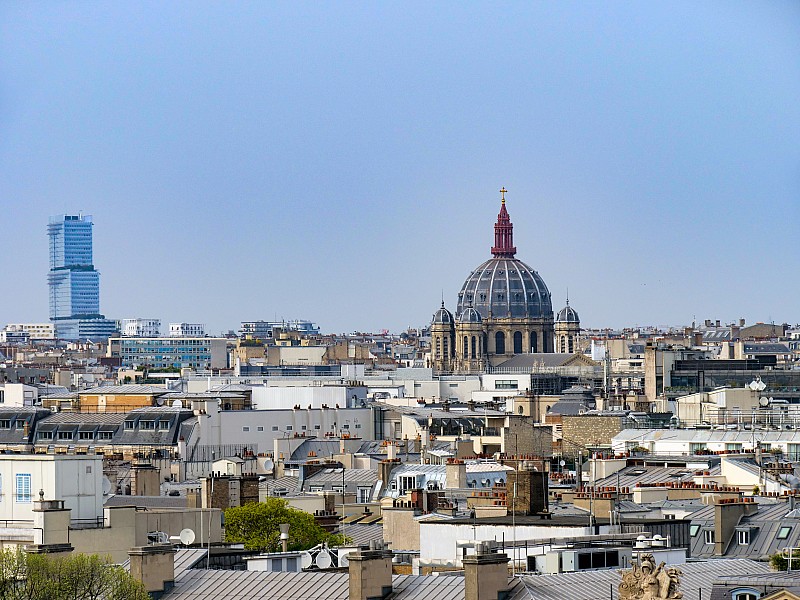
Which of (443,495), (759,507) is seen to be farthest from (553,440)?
(759,507)

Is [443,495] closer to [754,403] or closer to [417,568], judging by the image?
[417,568]

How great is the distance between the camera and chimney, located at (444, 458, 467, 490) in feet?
146

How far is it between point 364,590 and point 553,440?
45367 mm

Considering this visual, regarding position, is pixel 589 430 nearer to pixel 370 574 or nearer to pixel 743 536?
pixel 743 536

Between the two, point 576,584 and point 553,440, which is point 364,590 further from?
point 553,440

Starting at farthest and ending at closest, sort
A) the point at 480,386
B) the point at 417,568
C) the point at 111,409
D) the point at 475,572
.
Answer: the point at 480,386, the point at 111,409, the point at 417,568, the point at 475,572

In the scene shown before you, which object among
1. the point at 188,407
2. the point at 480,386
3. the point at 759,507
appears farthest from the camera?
the point at 480,386

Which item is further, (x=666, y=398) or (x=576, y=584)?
(x=666, y=398)

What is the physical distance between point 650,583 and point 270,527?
1444cm

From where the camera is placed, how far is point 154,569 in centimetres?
2444

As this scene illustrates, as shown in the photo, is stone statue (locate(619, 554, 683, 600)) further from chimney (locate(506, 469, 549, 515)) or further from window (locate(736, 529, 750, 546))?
window (locate(736, 529, 750, 546))

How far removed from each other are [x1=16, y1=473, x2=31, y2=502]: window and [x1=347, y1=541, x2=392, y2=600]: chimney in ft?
25.6

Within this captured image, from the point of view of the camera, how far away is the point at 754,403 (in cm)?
6981

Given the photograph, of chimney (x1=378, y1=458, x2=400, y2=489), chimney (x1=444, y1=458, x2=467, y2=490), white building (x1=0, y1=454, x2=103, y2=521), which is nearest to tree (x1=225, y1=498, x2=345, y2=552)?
white building (x1=0, y1=454, x2=103, y2=521)
